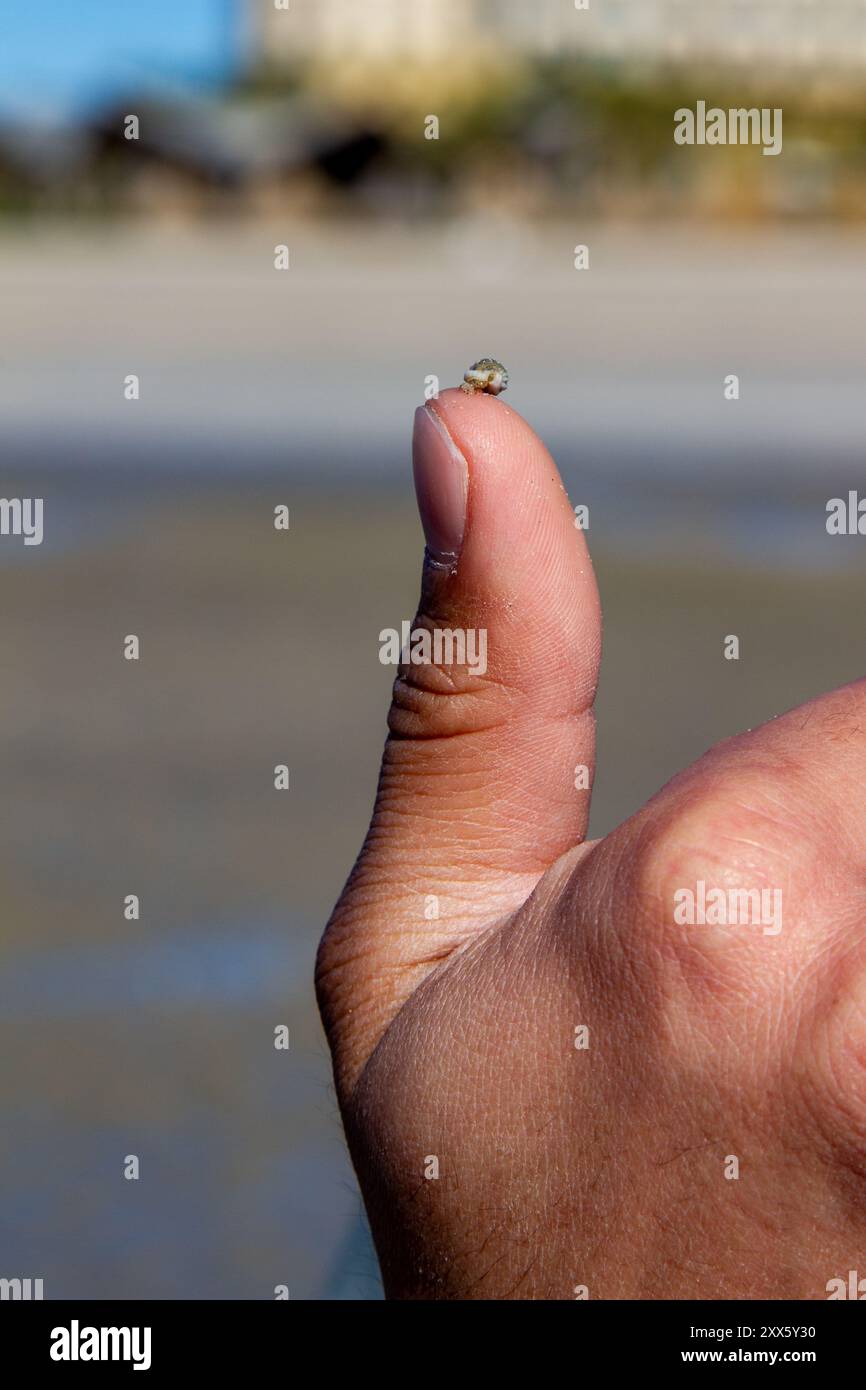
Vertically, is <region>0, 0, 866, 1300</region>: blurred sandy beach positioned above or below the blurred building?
below

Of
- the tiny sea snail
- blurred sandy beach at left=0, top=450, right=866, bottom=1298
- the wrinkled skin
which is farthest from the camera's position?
blurred sandy beach at left=0, top=450, right=866, bottom=1298

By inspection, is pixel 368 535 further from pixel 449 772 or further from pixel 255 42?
pixel 255 42

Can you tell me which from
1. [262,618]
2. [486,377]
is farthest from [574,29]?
[486,377]

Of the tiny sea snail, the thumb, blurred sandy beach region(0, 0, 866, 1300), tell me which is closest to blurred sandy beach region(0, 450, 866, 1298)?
blurred sandy beach region(0, 0, 866, 1300)

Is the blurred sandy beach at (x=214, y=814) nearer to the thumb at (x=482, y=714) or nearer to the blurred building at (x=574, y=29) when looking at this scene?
the thumb at (x=482, y=714)

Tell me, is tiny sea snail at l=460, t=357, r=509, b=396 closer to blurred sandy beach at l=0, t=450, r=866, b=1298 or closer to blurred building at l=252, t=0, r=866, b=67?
blurred sandy beach at l=0, t=450, r=866, b=1298

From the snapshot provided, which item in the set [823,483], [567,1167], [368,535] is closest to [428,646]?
[567,1167]
